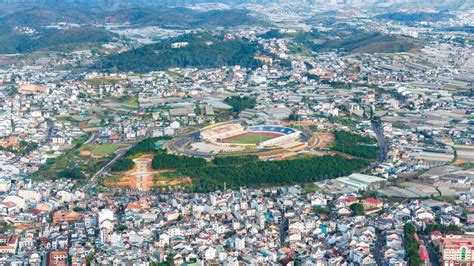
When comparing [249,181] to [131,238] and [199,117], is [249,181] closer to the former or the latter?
[131,238]

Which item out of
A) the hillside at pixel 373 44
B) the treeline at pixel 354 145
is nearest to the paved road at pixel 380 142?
the treeline at pixel 354 145

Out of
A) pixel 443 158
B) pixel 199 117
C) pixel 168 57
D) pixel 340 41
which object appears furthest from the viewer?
pixel 340 41

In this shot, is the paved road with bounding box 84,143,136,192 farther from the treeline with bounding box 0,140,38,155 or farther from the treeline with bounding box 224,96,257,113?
the treeline with bounding box 224,96,257,113

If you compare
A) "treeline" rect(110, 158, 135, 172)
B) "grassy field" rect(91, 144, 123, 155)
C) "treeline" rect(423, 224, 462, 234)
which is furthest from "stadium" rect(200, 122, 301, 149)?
"treeline" rect(423, 224, 462, 234)

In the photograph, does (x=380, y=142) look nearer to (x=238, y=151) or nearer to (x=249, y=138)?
(x=249, y=138)

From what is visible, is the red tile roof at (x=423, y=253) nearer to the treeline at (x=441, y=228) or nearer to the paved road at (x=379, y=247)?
the paved road at (x=379, y=247)

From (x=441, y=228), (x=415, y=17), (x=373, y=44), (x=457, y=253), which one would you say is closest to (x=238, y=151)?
(x=441, y=228)

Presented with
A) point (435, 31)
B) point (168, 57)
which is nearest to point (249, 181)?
point (168, 57)
